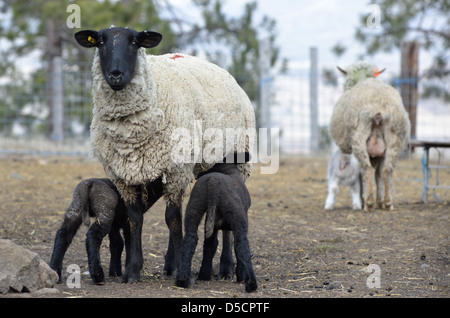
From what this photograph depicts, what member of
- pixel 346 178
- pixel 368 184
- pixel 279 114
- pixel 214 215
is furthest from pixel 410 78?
pixel 214 215

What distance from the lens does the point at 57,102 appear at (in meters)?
14.8

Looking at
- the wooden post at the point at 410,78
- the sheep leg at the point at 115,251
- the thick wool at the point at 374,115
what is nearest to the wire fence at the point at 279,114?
the wooden post at the point at 410,78

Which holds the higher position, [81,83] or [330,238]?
[81,83]

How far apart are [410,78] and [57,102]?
8.33 m

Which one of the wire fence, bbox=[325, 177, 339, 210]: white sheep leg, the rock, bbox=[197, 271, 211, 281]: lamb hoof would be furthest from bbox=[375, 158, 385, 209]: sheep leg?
the rock

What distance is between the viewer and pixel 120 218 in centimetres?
560

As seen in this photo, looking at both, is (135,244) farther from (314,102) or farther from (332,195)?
(314,102)

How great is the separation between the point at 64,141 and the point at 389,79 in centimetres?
814

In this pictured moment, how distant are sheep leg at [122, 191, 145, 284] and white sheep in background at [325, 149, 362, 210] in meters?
4.45

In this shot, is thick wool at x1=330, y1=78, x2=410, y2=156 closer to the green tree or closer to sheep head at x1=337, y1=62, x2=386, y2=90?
sheep head at x1=337, y1=62, x2=386, y2=90

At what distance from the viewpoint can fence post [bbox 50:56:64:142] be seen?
48.1 feet

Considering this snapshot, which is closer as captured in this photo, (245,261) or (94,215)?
(245,261)
